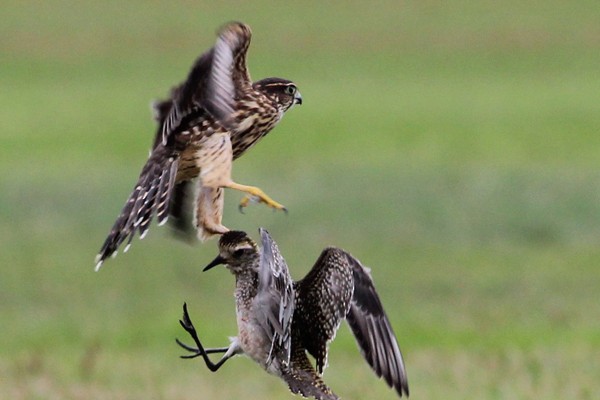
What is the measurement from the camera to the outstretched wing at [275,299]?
21.1ft

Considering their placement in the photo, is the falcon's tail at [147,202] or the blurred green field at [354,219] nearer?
the falcon's tail at [147,202]

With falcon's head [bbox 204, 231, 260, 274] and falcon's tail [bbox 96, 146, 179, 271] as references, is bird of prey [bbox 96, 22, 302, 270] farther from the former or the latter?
falcon's head [bbox 204, 231, 260, 274]

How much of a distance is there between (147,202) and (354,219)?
1061cm

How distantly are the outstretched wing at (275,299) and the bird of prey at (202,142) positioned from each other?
37cm

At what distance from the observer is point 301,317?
7.29m

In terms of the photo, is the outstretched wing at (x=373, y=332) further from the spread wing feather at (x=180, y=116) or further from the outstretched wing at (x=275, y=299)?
the spread wing feather at (x=180, y=116)

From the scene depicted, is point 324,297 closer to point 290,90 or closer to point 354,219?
point 290,90

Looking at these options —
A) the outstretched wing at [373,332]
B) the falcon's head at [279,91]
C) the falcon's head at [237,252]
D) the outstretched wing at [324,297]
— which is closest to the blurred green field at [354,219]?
the outstretched wing at [373,332]

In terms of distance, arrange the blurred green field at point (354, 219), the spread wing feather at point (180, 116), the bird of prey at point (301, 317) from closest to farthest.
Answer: the bird of prey at point (301, 317)
the spread wing feather at point (180, 116)
the blurred green field at point (354, 219)

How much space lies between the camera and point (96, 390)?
9336mm

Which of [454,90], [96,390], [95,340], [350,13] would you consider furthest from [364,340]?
[350,13]

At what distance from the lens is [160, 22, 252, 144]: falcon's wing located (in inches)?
276

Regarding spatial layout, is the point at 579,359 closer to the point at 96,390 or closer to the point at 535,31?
the point at 96,390

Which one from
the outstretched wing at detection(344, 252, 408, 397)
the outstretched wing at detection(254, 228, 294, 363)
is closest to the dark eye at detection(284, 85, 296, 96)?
the outstretched wing at detection(344, 252, 408, 397)
